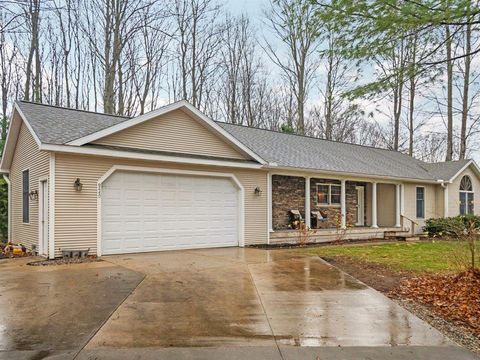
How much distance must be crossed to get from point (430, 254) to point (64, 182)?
10.6m

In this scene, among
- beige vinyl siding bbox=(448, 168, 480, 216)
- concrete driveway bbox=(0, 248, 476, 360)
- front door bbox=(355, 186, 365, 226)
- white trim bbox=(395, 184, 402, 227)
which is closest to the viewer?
concrete driveway bbox=(0, 248, 476, 360)

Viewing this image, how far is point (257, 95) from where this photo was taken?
2850cm

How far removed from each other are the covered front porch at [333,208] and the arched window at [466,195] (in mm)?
4394

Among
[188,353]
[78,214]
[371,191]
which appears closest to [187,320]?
[188,353]

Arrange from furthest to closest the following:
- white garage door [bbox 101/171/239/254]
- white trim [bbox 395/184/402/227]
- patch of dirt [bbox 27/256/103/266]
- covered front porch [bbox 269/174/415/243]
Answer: white trim [bbox 395/184/402/227]
covered front porch [bbox 269/174/415/243]
white garage door [bbox 101/171/239/254]
patch of dirt [bbox 27/256/103/266]

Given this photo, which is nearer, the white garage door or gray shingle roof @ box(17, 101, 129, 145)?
gray shingle roof @ box(17, 101, 129, 145)

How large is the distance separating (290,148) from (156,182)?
737cm

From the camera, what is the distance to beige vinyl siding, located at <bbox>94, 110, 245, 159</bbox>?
10.8 metres

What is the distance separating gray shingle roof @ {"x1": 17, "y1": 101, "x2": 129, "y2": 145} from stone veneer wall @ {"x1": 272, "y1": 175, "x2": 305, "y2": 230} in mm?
6760

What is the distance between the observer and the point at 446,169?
21.1m

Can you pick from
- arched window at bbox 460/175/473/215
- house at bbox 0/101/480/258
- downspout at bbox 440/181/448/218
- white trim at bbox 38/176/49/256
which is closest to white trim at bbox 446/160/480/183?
downspout at bbox 440/181/448/218

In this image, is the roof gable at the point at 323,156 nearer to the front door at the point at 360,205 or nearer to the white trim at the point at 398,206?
the white trim at the point at 398,206

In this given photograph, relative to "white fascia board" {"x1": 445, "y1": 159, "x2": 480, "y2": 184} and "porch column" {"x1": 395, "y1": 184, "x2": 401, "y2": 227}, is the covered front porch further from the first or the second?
"white fascia board" {"x1": 445, "y1": 159, "x2": 480, "y2": 184}

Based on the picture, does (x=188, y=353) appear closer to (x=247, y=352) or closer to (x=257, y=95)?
(x=247, y=352)
